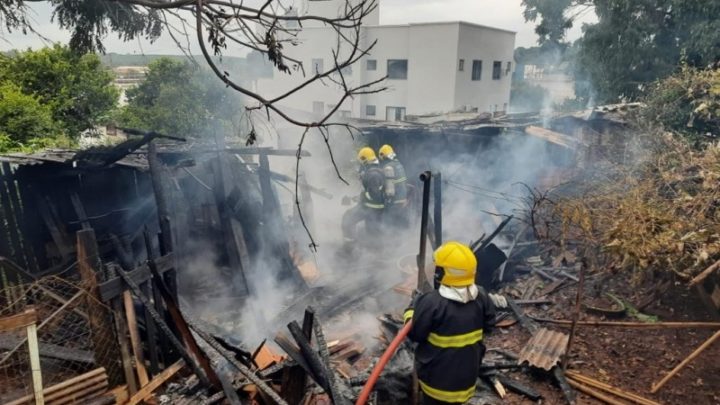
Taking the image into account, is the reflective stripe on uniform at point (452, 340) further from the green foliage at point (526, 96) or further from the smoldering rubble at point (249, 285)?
the green foliage at point (526, 96)

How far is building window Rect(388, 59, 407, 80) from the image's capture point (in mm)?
30859

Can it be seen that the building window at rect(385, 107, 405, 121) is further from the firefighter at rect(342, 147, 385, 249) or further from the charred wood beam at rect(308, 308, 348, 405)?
the charred wood beam at rect(308, 308, 348, 405)

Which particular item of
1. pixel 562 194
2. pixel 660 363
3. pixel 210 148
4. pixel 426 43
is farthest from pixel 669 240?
pixel 426 43

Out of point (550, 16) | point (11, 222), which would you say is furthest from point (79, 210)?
point (550, 16)

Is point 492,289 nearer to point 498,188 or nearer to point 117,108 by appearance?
point 498,188

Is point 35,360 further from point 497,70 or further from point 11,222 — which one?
point 497,70

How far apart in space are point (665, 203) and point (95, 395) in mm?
6899

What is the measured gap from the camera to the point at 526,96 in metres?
41.4

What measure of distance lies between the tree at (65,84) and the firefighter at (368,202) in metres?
12.4

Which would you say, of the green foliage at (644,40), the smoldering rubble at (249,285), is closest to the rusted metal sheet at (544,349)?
the smoldering rubble at (249,285)

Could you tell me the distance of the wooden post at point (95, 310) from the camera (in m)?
3.98

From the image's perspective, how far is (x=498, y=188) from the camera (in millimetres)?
13133

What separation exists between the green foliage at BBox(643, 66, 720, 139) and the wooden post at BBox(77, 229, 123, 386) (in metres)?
9.92

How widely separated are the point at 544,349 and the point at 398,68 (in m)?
28.4
